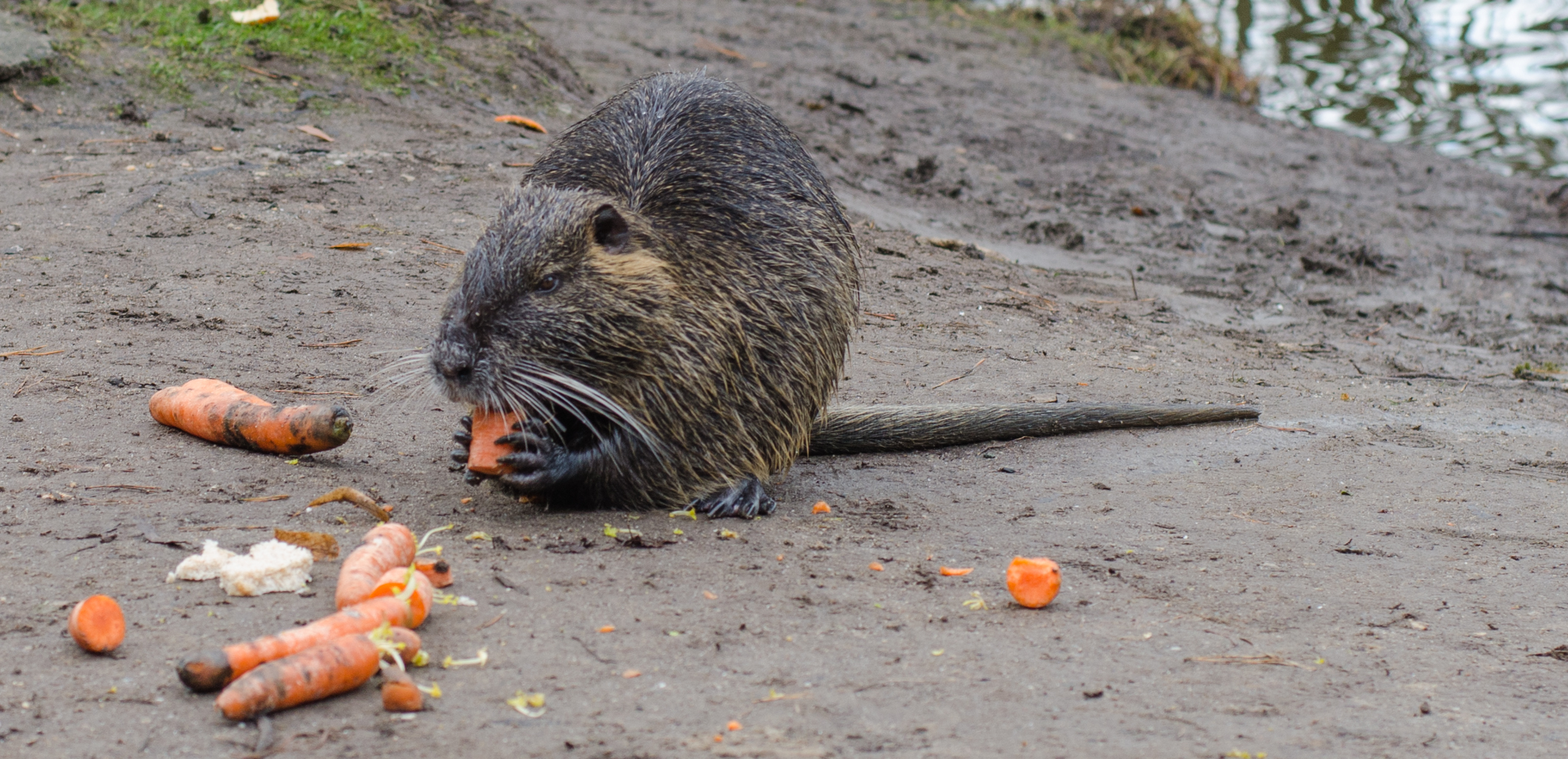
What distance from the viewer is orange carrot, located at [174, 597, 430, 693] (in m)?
2.14

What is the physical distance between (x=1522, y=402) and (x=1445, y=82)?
8540 mm

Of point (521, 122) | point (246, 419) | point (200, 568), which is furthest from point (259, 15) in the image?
point (200, 568)

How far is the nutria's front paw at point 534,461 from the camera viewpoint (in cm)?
325

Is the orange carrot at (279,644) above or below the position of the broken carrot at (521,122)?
below

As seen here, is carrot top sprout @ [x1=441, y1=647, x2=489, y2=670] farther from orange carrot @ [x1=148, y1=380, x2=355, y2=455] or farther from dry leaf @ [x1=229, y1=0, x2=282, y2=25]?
dry leaf @ [x1=229, y1=0, x2=282, y2=25]

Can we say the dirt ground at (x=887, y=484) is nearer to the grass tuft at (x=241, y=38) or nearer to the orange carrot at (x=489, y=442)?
the orange carrot at (x=489, y=442)

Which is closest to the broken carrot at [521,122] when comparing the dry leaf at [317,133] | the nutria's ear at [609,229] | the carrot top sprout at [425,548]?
the dry leaf at [317,133]

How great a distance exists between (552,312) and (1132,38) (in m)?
10.2

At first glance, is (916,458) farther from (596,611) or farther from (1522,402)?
(1522,402)

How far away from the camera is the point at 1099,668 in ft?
8.43

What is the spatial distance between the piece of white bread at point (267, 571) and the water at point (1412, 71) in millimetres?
10906

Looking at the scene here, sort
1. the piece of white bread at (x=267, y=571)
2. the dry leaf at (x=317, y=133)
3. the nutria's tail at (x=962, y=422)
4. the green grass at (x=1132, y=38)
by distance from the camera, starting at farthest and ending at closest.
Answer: the green grass at (x=1132, y=38) → the dry leaf at (x=317, y=133) → the nutria's tail at (x=962, y=422) → the piece of white bread at (x=267, y=571)

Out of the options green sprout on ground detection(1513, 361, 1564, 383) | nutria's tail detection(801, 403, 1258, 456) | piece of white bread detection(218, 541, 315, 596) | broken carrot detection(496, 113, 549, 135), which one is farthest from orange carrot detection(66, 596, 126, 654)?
green sprout on ground detection(1513, 361, 1564, 383)

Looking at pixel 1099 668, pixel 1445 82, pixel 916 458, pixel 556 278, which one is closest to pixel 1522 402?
pixel 916 458
